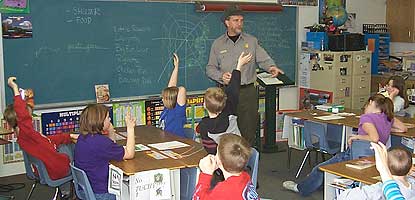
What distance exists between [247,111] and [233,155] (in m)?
2.78

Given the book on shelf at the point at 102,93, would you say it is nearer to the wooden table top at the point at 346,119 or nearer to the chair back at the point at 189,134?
the chair back at the point at 189,134

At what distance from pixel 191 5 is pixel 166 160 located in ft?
12.0

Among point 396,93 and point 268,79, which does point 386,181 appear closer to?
point 396,93

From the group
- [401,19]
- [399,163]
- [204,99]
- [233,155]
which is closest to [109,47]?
[204,99]

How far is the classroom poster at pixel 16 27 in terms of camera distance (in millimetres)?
5910

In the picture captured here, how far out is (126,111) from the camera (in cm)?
686

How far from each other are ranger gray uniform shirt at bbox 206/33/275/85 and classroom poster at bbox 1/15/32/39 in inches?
78.2

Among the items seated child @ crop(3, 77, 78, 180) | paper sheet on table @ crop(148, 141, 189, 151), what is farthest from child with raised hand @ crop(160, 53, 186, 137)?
seated child @ crop(3, 77, 78, 180)

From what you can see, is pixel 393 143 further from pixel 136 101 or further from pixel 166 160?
pixel 136 101

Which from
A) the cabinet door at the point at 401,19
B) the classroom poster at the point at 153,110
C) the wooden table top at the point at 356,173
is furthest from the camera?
the cabinet door at the point at 401,19

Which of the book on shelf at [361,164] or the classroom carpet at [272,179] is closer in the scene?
the book on shelf at [361,164]

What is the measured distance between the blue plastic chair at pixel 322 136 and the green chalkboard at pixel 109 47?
1976 millimetres

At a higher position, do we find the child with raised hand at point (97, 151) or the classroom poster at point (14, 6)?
the classroom poster at point (14, 6)

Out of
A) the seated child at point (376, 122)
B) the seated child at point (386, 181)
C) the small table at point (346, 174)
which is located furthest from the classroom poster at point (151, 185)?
the seated child at point (376, 122)
